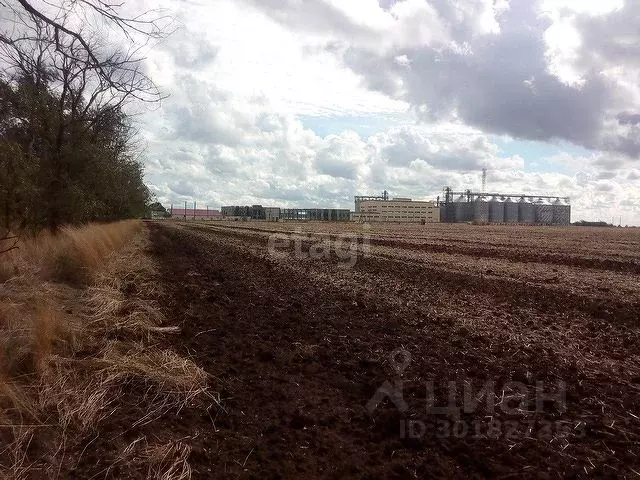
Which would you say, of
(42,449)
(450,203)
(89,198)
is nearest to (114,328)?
(42,449)

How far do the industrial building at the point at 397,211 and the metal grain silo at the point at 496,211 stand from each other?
16.4 meters

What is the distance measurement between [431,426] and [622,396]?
2.11 metres

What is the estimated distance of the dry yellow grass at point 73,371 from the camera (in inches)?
148

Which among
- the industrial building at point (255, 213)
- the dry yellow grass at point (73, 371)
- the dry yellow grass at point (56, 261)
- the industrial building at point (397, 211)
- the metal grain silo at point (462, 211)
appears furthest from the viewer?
the metal grain silo at point (462, 211)

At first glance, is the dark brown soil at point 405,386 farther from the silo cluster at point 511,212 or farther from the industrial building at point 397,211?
the silo cluster at point 511,212

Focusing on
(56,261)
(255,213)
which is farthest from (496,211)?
(56,261)

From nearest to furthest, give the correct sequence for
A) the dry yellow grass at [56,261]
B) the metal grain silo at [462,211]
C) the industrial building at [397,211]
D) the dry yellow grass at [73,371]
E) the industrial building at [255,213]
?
the dry yellow grass at [73,371] < the dry yellow grass at [56,261] < the industrial building at [255,213] < the industrial building at [397,211] < the metal grain silo at [462,211]

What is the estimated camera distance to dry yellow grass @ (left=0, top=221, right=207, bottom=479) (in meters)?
3.75

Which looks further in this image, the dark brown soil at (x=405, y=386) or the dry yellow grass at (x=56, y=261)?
the dry yellow grass at (x=56, y=261)

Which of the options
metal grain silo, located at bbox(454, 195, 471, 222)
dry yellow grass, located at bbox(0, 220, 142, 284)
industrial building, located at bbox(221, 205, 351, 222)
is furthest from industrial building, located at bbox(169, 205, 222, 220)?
dry yellow grass, located at bbox(0, 220, 142, 284)

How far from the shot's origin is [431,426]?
4.32 m

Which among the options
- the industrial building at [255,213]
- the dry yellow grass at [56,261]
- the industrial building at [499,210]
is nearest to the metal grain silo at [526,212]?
the industrial building at [499,210]

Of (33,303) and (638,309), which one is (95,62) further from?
(638,309)

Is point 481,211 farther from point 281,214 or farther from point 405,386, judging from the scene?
point 405,386
